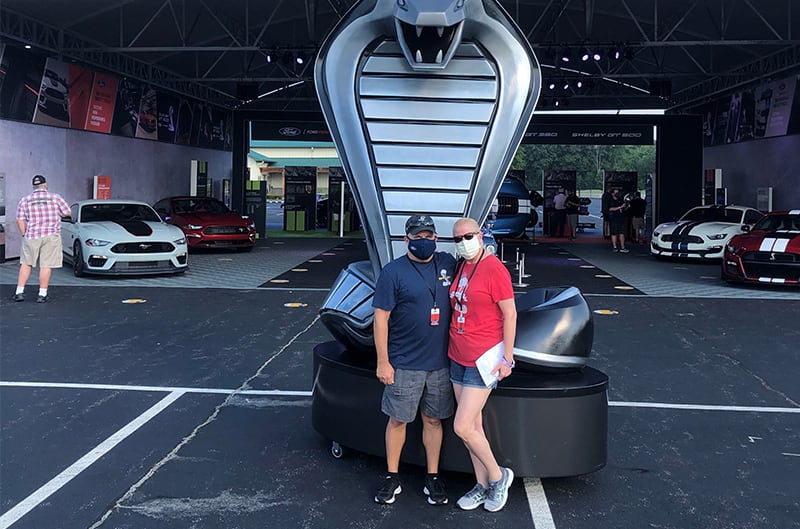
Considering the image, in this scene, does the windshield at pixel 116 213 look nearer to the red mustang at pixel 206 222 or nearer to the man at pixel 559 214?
the red mustang at pixel 206 222

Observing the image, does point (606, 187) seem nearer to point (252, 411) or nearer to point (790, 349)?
point (790, 349)

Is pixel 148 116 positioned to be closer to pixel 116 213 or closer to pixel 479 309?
pixel 116 213

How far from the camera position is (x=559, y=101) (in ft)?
88.1

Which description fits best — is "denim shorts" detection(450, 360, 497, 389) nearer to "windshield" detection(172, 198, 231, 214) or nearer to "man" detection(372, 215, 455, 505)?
"man" detection(372, 215, 455, 505)

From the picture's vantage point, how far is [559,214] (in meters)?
25.8

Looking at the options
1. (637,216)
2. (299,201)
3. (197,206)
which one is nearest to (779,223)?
(637,216)

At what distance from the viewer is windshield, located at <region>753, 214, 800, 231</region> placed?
12752 mm

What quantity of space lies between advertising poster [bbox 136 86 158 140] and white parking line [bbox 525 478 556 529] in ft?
61.3

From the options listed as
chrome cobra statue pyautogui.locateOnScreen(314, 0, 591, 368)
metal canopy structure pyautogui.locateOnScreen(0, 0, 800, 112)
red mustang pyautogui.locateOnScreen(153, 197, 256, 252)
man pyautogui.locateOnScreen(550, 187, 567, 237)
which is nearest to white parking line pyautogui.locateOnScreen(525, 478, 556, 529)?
chrome cobra statue pyautogui.locateOnScreen(314, 0, 591, 368)

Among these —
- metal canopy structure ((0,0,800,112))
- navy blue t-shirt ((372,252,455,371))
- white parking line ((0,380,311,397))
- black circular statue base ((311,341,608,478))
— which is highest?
metal canopy structure ((0,0,800,112))

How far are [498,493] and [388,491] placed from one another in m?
0.54

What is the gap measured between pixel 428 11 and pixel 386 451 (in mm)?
2208

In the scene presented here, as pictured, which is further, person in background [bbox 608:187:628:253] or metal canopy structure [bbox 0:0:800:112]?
person in background [bbox 608:187:628:253]

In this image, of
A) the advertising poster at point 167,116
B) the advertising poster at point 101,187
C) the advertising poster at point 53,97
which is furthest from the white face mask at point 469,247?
the advertising poster at point 167,116
